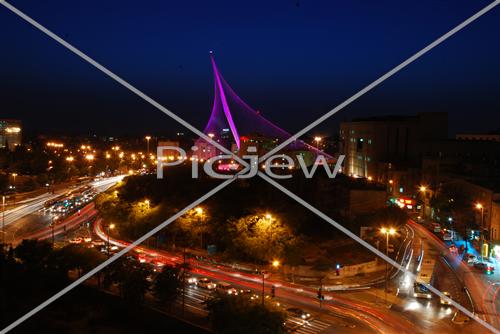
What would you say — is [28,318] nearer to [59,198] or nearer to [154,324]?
[154,324]

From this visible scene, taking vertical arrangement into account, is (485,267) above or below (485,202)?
below

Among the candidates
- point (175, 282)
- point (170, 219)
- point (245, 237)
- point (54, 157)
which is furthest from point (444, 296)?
point (54, 157)

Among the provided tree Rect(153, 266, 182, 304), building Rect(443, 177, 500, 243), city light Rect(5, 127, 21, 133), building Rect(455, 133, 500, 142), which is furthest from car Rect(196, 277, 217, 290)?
city light Rect(5, 127, 21, 133)

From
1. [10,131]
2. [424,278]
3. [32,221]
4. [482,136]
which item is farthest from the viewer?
[10,131]

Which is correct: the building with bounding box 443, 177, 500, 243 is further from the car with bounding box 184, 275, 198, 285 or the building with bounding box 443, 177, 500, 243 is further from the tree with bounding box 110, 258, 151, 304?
the tree with bounding box 110, 258, 151, 304

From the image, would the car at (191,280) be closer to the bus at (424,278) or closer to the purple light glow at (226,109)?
the bus at (424,278)

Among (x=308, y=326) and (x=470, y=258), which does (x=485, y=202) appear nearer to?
(x=470, y=258)

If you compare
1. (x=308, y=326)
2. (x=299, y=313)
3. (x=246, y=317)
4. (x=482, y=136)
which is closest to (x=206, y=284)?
(x=299, y=313)
